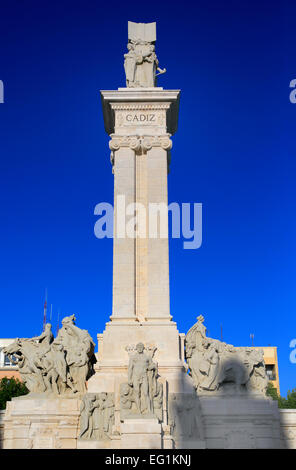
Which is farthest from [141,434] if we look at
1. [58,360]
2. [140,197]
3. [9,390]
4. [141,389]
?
[9,390]

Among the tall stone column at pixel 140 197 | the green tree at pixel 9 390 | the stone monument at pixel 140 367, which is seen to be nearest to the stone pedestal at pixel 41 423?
the stone monument at pixel 140 367

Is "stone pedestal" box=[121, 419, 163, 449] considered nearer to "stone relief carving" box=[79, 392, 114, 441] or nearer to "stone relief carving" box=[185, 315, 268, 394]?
"stone relief carving" box=[79, 392, 114, 441]

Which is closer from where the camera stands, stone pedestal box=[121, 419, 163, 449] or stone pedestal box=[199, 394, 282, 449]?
stone pedestal box=[121, 419, 163, 449]

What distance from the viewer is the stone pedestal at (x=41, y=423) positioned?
1761cm

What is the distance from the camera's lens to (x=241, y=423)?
1819cm

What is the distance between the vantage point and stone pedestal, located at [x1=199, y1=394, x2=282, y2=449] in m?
17.9

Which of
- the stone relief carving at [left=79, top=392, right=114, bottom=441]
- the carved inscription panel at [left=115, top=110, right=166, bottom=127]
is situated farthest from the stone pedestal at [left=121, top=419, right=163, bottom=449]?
the carved inscription panel at [left=115, top=110, right=166, bottom=127]

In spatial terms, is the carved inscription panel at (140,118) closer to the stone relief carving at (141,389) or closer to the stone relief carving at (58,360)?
the stone relief carving at (58,360)

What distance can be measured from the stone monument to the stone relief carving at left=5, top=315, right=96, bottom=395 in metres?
0.04

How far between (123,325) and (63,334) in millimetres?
2375

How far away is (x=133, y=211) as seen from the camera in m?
22.1

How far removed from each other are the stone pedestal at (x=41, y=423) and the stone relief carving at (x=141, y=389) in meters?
2.04

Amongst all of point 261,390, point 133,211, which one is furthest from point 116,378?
point 133,211
